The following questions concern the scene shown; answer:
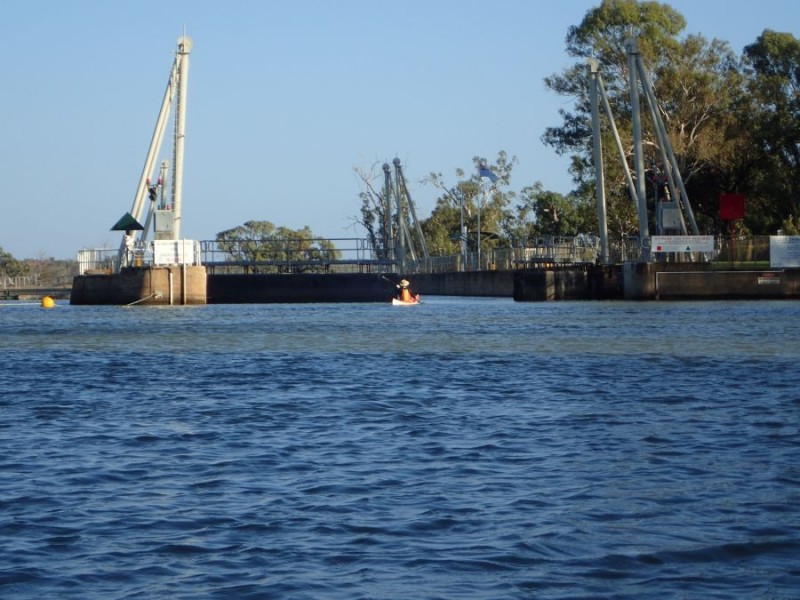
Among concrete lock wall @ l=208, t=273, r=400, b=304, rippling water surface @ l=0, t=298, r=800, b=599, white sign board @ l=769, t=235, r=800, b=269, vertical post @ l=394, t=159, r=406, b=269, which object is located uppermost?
vertical post @ l=394, t=159, r=406, b=269

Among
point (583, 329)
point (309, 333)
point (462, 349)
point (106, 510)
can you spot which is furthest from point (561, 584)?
point (309, 333)

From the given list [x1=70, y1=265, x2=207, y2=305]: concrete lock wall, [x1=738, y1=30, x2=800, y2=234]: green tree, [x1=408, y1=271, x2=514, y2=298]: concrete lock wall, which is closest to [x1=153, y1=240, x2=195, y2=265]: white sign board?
[x1=70, y1=265, x2=207, y2=305]: concrete lock wall

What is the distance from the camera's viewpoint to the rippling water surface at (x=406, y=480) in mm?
8734

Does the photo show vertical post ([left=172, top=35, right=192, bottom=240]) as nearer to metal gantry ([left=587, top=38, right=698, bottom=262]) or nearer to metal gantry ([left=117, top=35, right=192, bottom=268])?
metal gantry ([left=117, top=35, right=192, bottom=268])

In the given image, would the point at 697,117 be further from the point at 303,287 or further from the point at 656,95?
the point at 303,287

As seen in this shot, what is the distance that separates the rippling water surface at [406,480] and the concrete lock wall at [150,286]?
1706 inches

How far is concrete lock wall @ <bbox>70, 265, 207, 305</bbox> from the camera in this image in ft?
230

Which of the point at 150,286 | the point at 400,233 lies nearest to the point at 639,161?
the point at 150,286

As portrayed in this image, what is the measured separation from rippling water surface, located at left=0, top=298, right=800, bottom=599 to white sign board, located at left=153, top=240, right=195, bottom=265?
43.6 metres

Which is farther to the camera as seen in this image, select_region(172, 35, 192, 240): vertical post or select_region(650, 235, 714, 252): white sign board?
select_region(172, 35, 192, 240): vertical post

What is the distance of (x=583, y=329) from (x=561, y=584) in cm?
3164

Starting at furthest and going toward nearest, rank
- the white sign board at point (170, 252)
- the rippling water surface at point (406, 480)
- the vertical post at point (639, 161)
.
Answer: the white sign board at point (170, 252) < the vertical post at point (639, 161) < the rippling water surface at point (406, 480)

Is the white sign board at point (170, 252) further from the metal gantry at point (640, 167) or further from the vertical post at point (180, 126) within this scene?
the metal gantry at point (640, 167)

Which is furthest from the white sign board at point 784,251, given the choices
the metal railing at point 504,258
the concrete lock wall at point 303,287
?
the concrete lock wall at point 303,287
